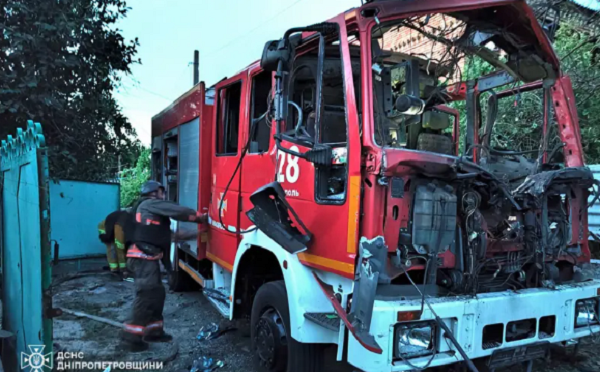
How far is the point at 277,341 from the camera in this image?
10.2 ft

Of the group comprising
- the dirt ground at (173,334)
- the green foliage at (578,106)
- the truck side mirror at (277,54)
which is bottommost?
the dirt ground at (173,334)

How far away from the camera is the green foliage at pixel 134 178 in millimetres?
16391

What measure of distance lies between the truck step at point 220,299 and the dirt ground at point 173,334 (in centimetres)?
43

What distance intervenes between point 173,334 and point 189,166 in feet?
6.27

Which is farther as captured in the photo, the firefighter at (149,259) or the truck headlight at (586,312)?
the firefighter at (149,259)

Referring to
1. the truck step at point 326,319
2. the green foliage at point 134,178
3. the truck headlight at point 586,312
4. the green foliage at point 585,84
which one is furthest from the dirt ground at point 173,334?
the green foliage at point 134,178

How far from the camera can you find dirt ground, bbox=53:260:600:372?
3.87 m

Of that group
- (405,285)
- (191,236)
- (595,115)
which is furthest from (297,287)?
(595,115)

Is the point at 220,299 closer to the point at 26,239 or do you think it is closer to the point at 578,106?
the point at 26,239

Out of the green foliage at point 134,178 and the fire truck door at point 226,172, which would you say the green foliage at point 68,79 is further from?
the green foliage at point 134,178

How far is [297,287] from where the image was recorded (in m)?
2.84

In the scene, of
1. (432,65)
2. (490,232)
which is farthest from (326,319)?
(432,65)

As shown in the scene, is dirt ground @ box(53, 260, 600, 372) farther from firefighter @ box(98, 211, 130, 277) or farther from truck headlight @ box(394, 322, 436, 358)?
truck headlight @ box(394, 322, 436, 358)

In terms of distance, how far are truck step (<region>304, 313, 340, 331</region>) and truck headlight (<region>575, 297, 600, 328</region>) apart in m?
1.63
